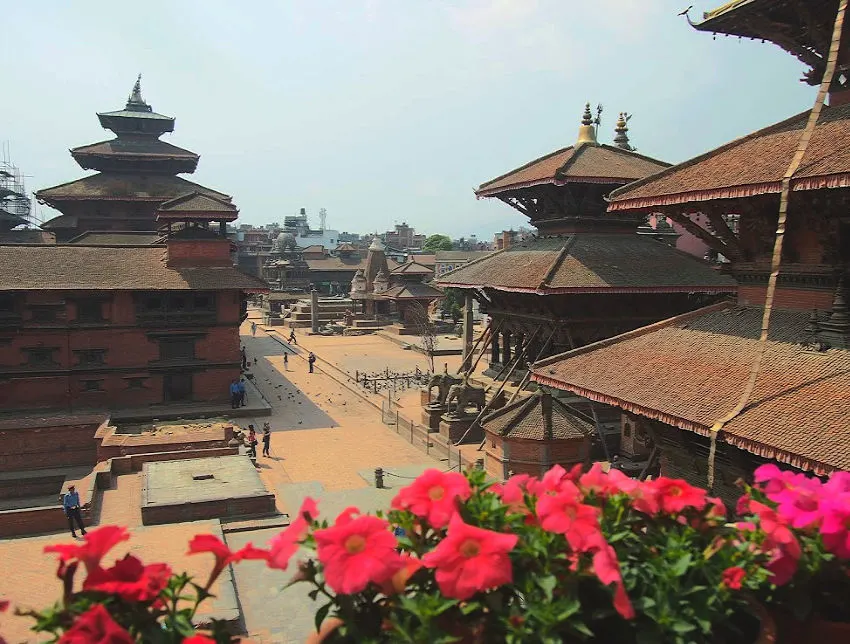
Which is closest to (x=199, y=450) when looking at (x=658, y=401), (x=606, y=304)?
(x=606, y=304)

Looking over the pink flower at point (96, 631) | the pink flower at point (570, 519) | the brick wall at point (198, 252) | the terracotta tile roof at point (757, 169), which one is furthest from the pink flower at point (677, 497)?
the brick wall at point (198, 252)

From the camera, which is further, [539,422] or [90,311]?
[90,311]

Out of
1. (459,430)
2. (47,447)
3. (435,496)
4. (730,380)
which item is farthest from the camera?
(47,447)

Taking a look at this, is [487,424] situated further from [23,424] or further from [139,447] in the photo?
[23,424]

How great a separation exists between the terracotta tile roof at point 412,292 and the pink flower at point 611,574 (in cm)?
6447

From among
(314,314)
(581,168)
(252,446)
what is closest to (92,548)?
(252,446)

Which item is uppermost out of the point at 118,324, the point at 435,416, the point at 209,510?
the point at 118,324

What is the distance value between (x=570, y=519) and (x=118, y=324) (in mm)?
31008

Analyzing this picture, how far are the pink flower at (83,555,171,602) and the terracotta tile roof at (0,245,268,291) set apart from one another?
29726 mm

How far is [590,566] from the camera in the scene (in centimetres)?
331

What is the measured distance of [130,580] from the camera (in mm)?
2996

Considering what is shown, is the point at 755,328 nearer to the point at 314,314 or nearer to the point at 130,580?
the point at 130,580

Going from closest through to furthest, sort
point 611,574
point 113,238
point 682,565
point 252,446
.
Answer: point 611,574 → point 682,565 → point 252,446 → point 113,238

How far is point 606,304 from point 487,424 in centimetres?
790
